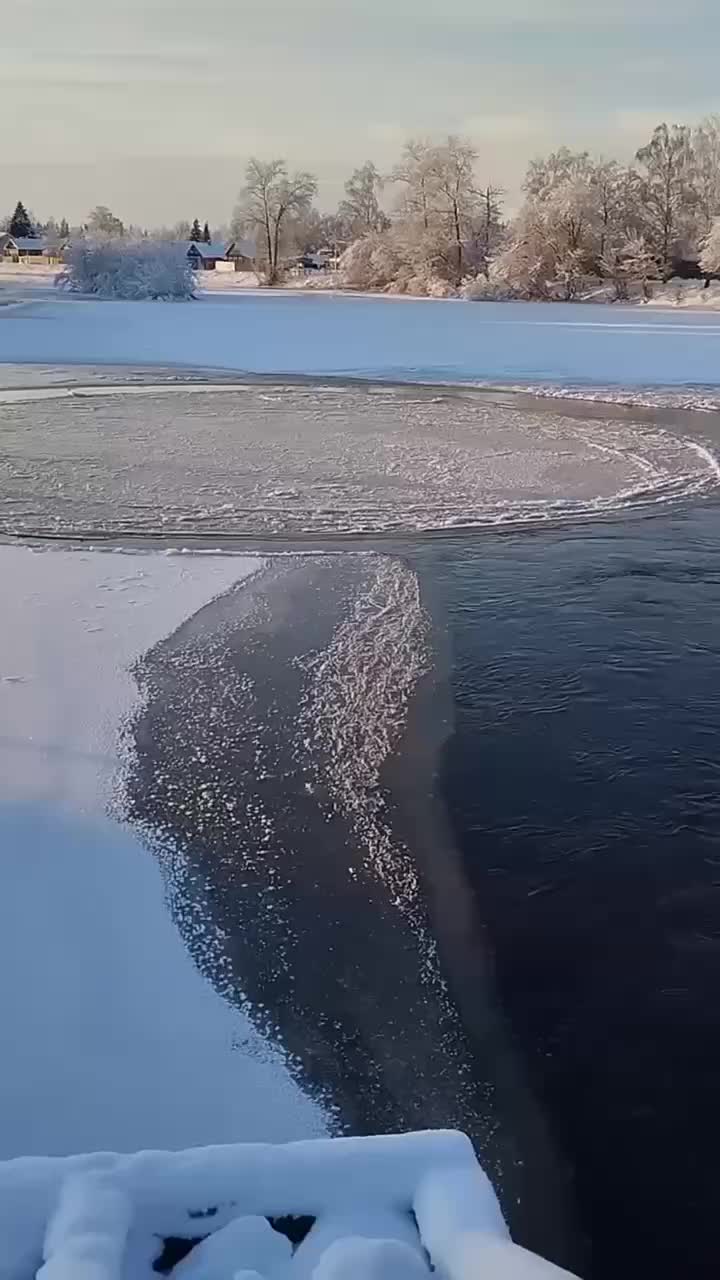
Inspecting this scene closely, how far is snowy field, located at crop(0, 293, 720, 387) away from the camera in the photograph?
2073cm

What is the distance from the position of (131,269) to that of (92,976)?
47431mm

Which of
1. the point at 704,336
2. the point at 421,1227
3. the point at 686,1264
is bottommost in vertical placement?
the point at 686,1264

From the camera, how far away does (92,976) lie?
3.58 metres

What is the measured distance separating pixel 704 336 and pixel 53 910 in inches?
1081

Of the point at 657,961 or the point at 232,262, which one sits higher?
the point at 232,262

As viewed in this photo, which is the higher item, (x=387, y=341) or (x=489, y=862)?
(x=387, y=341)

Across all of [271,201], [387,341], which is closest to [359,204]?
[271,201]

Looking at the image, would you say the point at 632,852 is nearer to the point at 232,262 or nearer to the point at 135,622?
the point at 135,622

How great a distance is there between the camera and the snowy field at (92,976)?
9.86ft

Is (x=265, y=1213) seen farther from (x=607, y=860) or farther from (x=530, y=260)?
(x=530, y=260)

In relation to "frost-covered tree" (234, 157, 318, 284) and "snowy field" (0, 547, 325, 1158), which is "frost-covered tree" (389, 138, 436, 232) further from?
"snowy field" (0, 547, 325, 1158)

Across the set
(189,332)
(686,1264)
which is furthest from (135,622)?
(189,332)

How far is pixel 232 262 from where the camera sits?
86500 mm

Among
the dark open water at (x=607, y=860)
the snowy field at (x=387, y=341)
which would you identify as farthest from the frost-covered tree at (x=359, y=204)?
Answer: the dark open water at (x=607, y=860)
